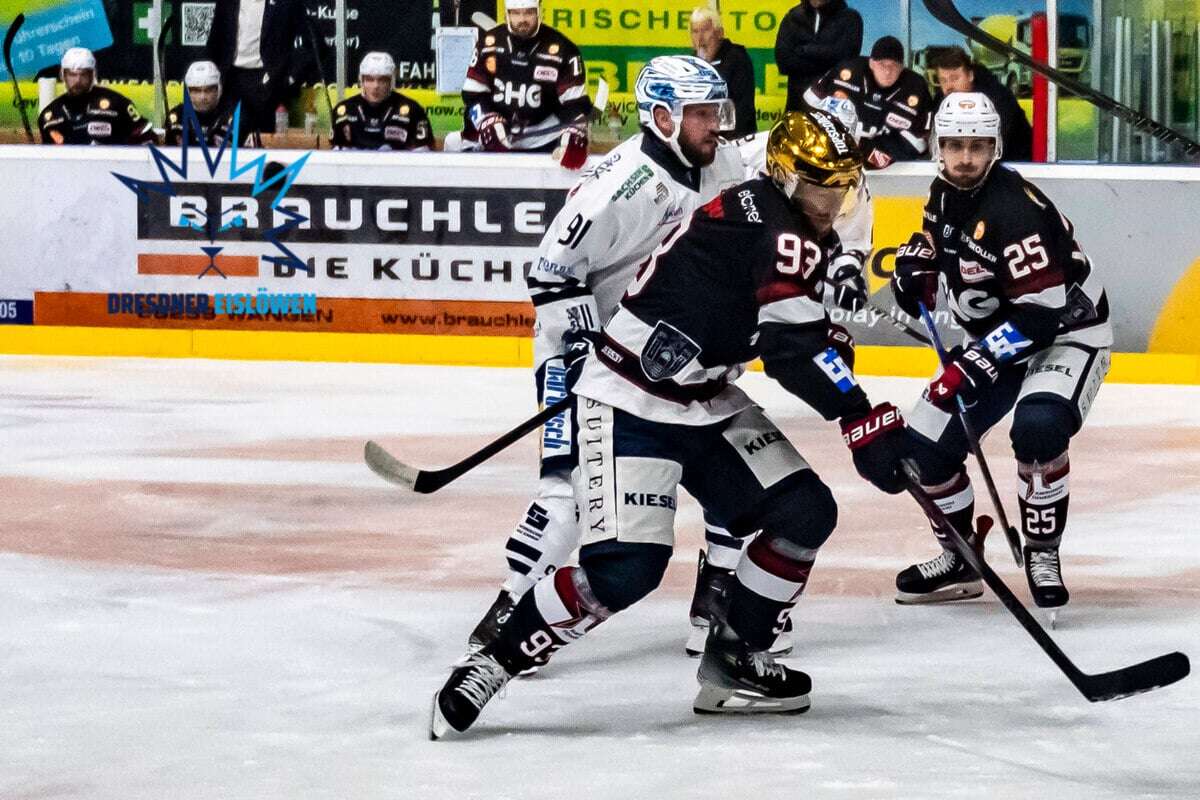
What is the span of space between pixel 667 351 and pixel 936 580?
5.10 feet

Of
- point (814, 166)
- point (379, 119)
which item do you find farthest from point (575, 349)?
point (379, 119)

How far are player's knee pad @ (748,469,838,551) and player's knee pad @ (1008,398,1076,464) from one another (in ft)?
3.74

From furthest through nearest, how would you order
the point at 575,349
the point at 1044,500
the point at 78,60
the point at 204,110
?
the point at 78,60
the point at 204,110
the point at 1044,500
the point at 575,349

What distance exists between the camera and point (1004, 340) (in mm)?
4891

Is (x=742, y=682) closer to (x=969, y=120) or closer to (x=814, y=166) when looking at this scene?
(x=814, y=166)

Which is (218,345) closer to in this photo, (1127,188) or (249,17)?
(249,17)

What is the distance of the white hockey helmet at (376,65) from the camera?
31.5 ft

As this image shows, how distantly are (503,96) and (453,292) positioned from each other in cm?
90

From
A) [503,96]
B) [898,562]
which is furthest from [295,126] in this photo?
[898,562]

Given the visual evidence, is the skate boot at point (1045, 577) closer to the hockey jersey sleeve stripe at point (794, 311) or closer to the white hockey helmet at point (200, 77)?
the hockey jersey sleeve stripe at point (794, 311)

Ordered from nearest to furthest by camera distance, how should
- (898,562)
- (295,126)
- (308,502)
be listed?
(898,562)
(308,502)
(295,126)

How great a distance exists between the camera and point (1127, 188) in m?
8.69

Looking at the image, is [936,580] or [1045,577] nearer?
[1045,577]

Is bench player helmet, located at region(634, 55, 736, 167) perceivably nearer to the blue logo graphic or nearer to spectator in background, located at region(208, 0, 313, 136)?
the blue logo graphic
